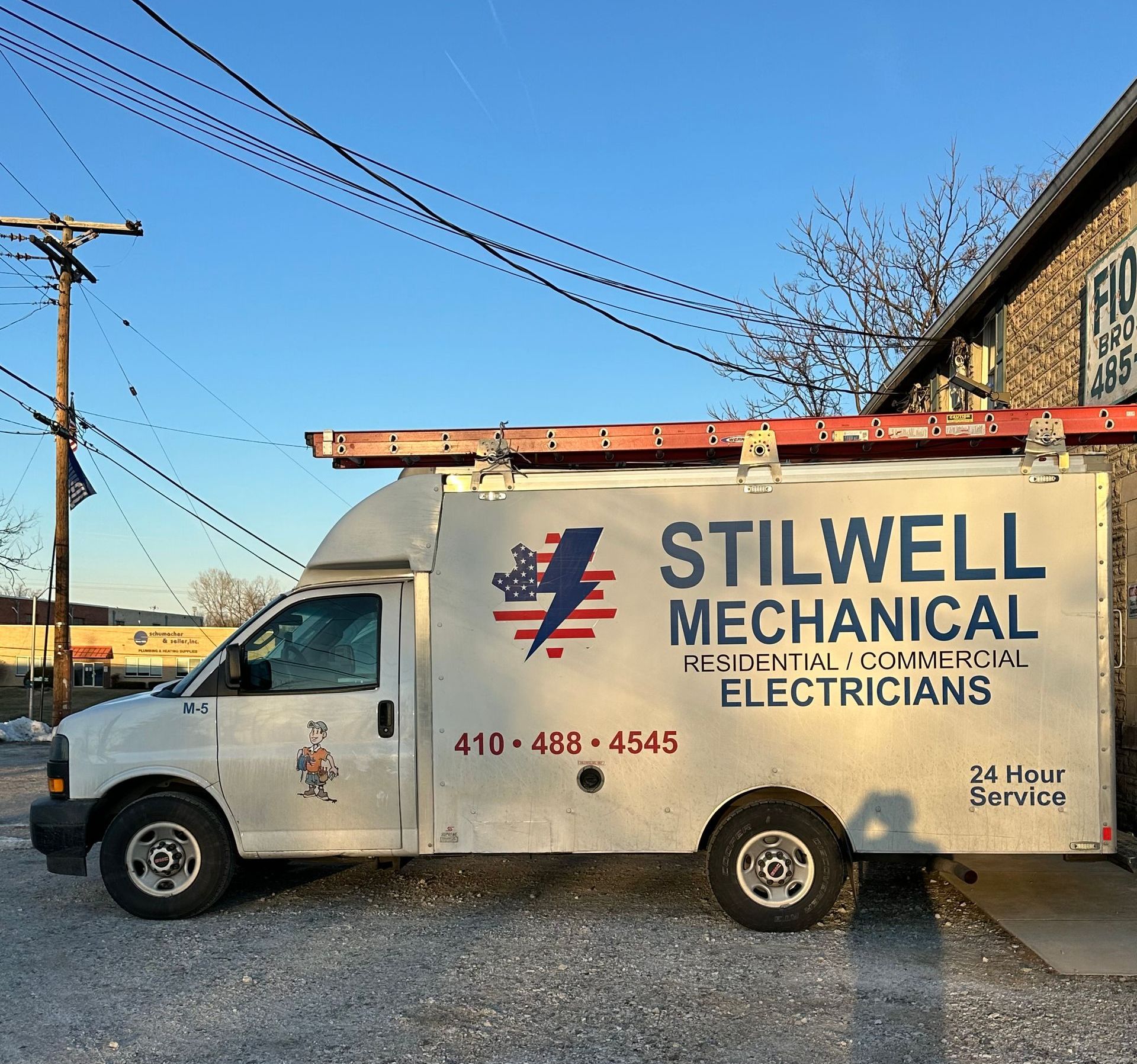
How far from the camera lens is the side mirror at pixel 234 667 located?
6.44m

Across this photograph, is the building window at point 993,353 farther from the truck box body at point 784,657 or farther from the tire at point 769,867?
the tire at point 769,867

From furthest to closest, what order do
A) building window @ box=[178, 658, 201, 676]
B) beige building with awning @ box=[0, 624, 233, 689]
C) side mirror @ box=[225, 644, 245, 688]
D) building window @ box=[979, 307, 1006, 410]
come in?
1. beige building with awning @ box=[0, 624, 233, 689]
2. building window @ box=[178, 658, 201, 676]
3. building window @ box=[979, 307, 1006, 410]
4. side mirror @ box=[225, 644, 245, 688]

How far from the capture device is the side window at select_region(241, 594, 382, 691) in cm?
648

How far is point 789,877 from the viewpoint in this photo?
605 cm

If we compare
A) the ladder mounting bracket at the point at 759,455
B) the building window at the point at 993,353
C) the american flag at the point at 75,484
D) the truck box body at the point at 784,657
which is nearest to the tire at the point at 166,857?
the truck box body at the point at 784,657

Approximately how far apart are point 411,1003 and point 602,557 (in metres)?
2.64

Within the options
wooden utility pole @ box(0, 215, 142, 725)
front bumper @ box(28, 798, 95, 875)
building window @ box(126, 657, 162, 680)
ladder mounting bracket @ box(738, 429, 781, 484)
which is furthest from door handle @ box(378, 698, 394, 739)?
building window @ box(126, 657, 162, 680)

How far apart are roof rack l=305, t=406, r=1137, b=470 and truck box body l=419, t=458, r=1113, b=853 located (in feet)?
0.73

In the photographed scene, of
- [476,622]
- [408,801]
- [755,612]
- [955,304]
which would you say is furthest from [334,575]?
[955,304]

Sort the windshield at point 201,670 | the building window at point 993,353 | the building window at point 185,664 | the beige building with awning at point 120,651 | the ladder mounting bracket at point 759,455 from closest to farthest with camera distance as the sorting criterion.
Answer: the ladder mounting bracket at point 759,455 < the windshield at point 201,670 < the building window at point 993,353 < the building window at point 185,664 < the beige building with awning at point 120,651

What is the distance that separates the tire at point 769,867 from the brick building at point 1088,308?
11.7 ft

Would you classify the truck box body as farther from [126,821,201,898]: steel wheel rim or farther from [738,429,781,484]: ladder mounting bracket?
[126,821,201,898]: steel wheel rim

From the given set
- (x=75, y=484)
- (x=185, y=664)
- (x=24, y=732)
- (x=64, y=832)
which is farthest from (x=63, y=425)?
(x=185, y=664)

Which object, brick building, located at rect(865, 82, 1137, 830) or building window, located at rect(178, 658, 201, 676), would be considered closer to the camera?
brick building, located at rect(865, 82, 1137, 830)
